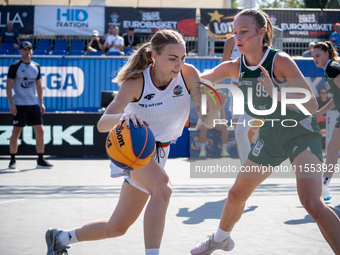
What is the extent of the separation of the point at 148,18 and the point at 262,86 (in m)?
13.7

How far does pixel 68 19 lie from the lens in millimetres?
16062

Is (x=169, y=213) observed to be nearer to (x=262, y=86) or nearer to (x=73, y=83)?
(x=262, y=86)

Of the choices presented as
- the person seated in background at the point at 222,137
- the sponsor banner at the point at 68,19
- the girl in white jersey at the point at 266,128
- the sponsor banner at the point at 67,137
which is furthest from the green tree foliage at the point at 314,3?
the girl in white jersey at the point at 266,128

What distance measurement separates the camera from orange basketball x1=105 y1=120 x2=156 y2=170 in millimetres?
2574

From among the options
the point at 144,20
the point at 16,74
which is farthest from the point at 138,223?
the point at 144,20

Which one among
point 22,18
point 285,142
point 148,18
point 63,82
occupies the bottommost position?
point 285,142

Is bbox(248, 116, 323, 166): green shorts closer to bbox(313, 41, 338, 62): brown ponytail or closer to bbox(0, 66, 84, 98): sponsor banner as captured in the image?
bbox(313, 41, 338, 62): brown ponytail

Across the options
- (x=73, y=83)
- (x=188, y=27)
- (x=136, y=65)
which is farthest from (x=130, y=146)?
(x=188, y=27)

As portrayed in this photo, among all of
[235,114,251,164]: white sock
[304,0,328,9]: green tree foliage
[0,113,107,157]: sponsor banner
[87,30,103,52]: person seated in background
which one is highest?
[304,0,328,9]: green tree foliage

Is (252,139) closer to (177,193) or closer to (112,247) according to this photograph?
(177,193)

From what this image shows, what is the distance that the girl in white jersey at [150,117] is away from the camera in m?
2.69

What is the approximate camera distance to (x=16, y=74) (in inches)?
314

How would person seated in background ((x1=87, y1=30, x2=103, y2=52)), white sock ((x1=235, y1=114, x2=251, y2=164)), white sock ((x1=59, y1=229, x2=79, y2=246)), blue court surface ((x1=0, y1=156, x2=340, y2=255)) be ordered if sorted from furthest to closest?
person seated in background ((x1=87, y1=30, x2=103, y2=52))
white sock ((x1=235, y1=114, x2=251, y2=164))
blue court surface ((x1=0, y1=156, x2=340, y2=255))
white sock ((x1=59, y1=229, x2=79, y2=246))

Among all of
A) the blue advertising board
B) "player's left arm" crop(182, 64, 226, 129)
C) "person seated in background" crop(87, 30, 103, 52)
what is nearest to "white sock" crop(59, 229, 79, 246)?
"player's left arm" crop(182, 64, 226, 129)
